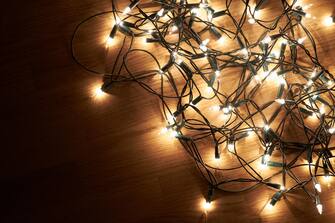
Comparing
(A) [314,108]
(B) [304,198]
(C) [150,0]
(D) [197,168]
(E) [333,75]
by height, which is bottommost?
(B) [304,198]

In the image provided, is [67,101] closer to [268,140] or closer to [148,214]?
[148,214]

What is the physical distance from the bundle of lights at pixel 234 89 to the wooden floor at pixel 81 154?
0.06 m

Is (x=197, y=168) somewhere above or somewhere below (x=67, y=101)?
below

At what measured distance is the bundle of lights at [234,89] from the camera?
1339 mm

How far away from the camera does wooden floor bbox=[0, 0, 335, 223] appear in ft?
4.34

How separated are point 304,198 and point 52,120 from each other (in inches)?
37.6

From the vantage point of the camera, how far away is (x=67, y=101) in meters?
1.35

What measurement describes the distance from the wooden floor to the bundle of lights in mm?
57

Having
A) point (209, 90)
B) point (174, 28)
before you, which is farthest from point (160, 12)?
point (209, 90)

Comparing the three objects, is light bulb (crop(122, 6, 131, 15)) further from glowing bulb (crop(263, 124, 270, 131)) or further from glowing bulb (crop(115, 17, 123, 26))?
glowing bulb (crop(263, 124, 270, 131))

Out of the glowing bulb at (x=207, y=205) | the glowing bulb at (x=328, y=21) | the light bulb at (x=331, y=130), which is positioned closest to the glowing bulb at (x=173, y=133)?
the glowing bulb at (x=207, y=205)

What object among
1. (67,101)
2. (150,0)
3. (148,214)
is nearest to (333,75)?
(150,0)

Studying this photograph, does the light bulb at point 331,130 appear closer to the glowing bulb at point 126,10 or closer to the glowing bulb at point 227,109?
the glowing bulb at point 227,109

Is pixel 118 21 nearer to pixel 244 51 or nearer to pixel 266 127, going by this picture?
pixel 244 51
